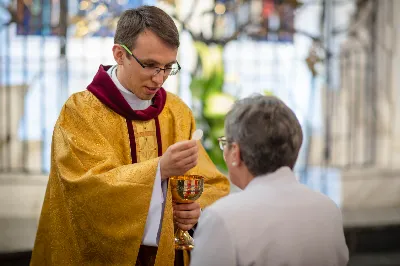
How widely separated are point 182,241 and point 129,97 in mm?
645

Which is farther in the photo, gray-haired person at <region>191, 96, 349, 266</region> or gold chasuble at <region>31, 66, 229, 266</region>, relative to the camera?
gold chasuble at <region>31, 66, 229, 266</region>

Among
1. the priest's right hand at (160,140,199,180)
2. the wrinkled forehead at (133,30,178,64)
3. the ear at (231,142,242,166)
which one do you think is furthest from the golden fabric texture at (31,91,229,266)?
the ear at (231,142,242,166)

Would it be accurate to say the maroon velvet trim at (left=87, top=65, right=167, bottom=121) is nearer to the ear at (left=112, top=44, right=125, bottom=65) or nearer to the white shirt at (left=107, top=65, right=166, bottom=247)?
the ear at (left=112, top=44, right=125, bottom=65)

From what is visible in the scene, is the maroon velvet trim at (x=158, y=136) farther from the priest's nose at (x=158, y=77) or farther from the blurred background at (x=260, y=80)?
the blurred background at (x=260, y=80)

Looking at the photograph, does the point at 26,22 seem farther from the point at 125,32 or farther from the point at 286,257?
the point at 286,257

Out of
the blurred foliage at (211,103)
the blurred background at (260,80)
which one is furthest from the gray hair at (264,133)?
the blurred foliage at (211,103)

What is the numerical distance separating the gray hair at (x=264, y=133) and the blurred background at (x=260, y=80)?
4078 millimetres

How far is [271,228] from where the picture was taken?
2.15 meters

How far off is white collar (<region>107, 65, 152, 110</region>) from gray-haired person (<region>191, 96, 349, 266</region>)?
3.15 ft

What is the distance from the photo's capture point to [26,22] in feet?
23.0

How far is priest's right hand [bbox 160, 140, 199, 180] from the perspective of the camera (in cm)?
276

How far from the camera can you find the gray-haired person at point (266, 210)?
2.13 m

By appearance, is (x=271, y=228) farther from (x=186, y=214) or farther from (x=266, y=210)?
(x=186, y=214)

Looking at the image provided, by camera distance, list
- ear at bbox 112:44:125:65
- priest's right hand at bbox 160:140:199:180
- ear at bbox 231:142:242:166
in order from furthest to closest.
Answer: ear at bbox 112:44:125:65, priest's right hand at bbox 160:140:199:180, ear at bbox 231:142:242:166
